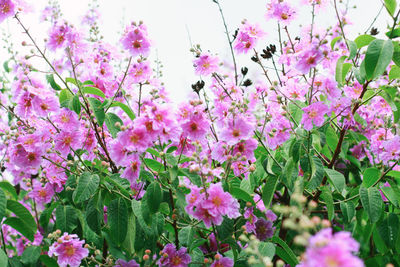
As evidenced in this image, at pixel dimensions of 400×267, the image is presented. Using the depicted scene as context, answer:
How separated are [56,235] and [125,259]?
405 mm

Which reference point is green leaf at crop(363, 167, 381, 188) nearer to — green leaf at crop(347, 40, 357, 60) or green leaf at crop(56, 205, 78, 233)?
green leaf at crop(347, 40, 357, 60)

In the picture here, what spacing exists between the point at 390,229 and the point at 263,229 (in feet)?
1.81

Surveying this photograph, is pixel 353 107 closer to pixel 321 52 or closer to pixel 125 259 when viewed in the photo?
pixel 321 52

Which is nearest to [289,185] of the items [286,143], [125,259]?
[286,143]

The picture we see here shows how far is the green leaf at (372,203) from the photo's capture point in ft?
4.98

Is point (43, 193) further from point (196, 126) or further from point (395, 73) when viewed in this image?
point (395, 73)

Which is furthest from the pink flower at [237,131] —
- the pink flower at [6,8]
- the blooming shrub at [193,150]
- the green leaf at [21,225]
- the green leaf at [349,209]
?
the pink flower at [6,8]

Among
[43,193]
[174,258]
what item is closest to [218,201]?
[174,258]

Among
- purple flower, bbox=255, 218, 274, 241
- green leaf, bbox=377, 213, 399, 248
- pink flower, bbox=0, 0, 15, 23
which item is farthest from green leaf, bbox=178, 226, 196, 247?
pink flower, bbox=0, 0, 15, 23

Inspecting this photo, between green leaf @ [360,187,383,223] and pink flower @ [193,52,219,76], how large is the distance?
831 millimetres

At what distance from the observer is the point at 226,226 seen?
1484 millimetres

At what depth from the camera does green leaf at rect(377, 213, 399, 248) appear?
1.70 metres

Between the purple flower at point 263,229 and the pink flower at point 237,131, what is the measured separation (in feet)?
2.12

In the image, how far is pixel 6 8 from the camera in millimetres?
1715
